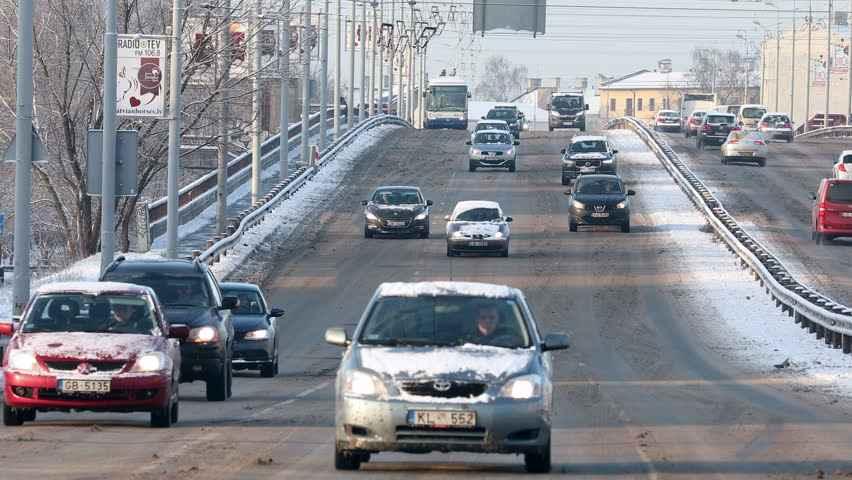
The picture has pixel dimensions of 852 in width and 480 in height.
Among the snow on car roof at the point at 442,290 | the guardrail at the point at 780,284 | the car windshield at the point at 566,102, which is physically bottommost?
the guardrail at the point at 780,284

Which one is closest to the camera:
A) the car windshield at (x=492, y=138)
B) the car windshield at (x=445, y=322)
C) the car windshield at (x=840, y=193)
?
the car windshield at (x=445, y=322)

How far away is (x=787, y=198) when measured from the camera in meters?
57.9

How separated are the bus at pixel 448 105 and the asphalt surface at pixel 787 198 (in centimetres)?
1442

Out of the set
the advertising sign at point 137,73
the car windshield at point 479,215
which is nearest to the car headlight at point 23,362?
the advertising sign at point 137,73

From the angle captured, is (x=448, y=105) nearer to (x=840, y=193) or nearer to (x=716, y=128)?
(x=716, y=128)

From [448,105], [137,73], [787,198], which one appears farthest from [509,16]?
[137,73]

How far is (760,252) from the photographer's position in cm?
3909

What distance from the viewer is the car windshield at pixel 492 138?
65.9 meters

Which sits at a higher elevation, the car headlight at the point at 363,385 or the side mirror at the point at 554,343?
the side mirror at the point at 554,343

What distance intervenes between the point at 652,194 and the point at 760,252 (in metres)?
19.4

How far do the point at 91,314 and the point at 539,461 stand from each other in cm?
555

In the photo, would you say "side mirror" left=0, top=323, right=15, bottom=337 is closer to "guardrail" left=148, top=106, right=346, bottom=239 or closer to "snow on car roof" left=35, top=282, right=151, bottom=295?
"snow on car roof" left=35, top=282, right=151, bottom=295

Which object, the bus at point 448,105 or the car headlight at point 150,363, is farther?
the bus at point 448,105

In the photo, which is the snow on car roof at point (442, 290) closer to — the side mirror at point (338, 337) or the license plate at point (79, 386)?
the side mirror at point (338, 337)
